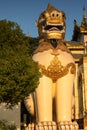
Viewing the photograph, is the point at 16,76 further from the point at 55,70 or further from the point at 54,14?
the point at 54,14

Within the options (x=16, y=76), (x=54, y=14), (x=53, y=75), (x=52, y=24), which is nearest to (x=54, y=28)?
(x=52, y=24)

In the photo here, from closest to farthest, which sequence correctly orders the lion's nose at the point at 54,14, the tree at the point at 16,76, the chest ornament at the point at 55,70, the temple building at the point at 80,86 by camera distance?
the tree at the point at 16,76, the chest ornament at the point at 55,70, the lion's nose at the point at 54,14, the temple building at the point at 80,86

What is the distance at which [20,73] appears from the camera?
435 inches

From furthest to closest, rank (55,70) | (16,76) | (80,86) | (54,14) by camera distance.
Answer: (80,86), (54,14), (55,70), (16,76)

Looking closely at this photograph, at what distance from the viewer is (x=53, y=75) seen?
1156cm

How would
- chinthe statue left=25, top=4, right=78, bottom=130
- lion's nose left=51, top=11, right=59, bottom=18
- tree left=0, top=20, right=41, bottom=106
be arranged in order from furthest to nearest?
1. lion's nose left=51, top=11, right=59, bottom=18
2. chinthe statue left=25, top=4, right=78, bottom=130
3. tree left=0, top=20, right=41, bottom=106

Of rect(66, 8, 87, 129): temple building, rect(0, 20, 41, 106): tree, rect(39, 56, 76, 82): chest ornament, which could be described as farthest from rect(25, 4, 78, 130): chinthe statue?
rect(66, 8, 87, 129): temple building


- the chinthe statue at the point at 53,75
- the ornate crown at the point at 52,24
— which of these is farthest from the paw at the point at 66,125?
the ornate crown at the point at 52,24

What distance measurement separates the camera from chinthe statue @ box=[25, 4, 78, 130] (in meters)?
11.3

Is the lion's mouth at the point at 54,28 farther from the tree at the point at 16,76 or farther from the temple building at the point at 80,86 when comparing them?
the temple building at the point at 80,86

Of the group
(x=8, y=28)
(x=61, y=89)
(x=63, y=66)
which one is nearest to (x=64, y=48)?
(x=63, y=66)

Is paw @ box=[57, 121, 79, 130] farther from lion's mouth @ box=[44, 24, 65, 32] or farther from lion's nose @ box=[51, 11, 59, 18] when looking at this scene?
lion's nose @ box=[51, 11, 59, 18]

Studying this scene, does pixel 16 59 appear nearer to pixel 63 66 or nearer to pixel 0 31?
pixel 63 66

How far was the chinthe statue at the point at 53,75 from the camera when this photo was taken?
37.0 feet
